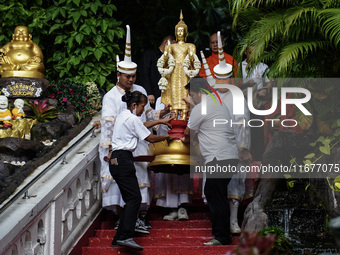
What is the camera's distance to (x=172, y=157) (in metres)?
6.40

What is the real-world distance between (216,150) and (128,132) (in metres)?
1.01

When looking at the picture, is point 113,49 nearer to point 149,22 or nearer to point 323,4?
point 149,22

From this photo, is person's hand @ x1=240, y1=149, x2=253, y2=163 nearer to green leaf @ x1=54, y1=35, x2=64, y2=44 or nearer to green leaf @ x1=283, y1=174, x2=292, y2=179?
green leaf @ x1=283, y1=174, x2=292, y2=179

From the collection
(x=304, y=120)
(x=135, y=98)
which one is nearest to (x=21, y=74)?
(x=135, y=98)

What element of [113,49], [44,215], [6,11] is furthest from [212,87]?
[6,11]

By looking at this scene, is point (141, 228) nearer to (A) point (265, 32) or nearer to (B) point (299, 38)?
(A) point (265, 32)

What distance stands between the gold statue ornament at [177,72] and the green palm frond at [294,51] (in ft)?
3.51

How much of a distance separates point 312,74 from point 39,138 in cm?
392

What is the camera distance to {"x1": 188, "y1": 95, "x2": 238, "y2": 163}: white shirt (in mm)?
6109

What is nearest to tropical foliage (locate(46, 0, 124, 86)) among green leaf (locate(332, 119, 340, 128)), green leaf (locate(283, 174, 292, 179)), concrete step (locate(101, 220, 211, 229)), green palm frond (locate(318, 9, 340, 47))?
concrete step (locate(101, 220, 211, 229))

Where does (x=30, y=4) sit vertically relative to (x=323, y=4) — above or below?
above

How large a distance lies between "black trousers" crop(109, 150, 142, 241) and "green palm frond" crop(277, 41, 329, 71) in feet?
7.19

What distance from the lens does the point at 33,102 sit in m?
8.73

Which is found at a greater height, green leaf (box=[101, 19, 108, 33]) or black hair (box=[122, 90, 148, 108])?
green leaf (box=[101, 19, 108, 33])
